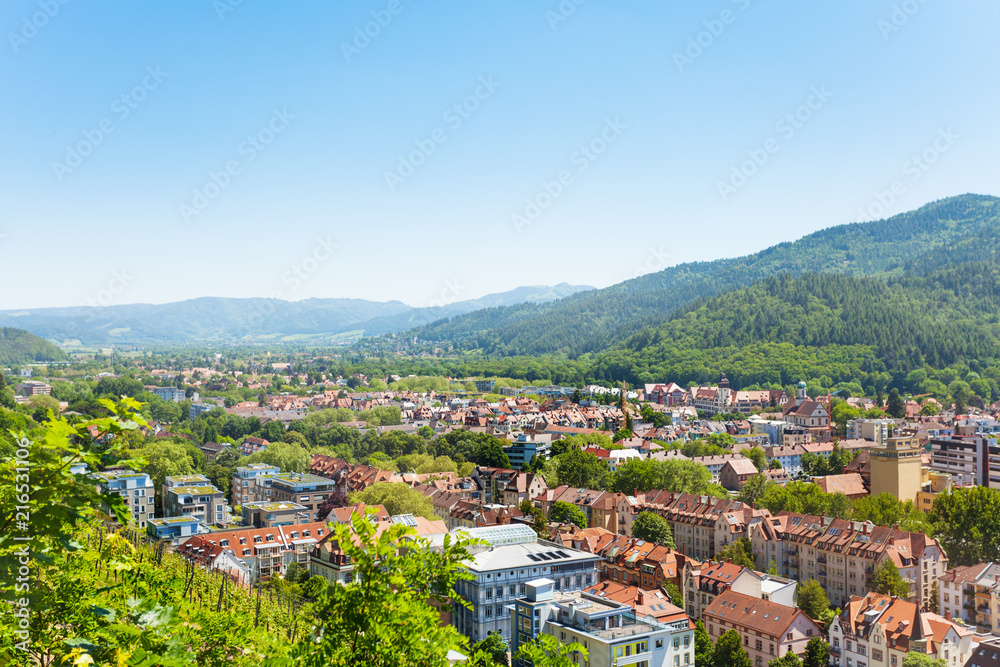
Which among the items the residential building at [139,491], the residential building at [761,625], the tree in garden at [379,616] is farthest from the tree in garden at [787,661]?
the residential building at [139,491]

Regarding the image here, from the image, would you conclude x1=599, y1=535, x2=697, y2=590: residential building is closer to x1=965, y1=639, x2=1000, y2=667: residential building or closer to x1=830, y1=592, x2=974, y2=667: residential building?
x1=830, y1=592, x2=974, y2=667: residential building

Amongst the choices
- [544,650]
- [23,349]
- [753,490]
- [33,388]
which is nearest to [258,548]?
[753,490]

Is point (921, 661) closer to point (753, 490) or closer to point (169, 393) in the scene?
point (753, 490)

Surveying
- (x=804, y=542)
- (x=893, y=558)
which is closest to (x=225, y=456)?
(x=804, y=542)

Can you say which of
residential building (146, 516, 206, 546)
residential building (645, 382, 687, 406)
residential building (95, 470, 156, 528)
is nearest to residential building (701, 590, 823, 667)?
residential building (146, 516, 206, 546)

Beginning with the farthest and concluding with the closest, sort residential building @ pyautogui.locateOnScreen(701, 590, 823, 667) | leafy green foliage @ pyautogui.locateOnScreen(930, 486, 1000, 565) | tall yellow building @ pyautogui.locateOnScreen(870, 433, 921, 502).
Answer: tall yellow building @ pyautogui.locateOnScreen(870, 433, 921, 502)
leafy green foliage @ pyautogui.locateOnScreen(930, 486, 1000, 565)
residential building @ pyautogui.locateOnScreen(701, 590, 823, 667)

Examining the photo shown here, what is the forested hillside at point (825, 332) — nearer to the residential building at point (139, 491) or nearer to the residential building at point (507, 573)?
the residential building at point (507, 573)

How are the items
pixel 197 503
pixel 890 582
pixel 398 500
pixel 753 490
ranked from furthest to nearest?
pixel 753 490 < pixel 197 503 < pixel 398 500 < pixel 890 582
